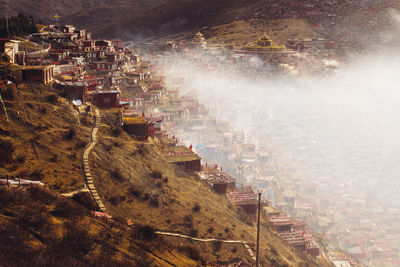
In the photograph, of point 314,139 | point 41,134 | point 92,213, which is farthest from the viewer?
point 314,139

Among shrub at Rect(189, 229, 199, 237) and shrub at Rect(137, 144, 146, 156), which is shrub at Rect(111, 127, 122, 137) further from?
shrub at Rect(189, 229, 199, 237)

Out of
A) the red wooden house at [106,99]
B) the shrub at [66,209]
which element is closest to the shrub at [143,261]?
the shrub at [66,209]

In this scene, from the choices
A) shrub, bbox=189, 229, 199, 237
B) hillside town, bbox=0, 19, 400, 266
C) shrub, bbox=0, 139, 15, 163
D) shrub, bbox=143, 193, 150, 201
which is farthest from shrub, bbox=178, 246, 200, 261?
hillside town, bbox=0, 19, 400, 266

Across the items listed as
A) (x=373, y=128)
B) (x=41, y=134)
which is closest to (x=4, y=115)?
(x=41, y=134)

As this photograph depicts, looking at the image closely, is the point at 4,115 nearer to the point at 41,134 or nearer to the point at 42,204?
the point at 41,134

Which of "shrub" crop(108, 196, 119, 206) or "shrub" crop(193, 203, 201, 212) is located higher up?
"shrub" crop(108, 196, 119, 206)

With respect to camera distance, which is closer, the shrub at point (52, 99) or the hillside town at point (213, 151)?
the shrub at point (52, 99)

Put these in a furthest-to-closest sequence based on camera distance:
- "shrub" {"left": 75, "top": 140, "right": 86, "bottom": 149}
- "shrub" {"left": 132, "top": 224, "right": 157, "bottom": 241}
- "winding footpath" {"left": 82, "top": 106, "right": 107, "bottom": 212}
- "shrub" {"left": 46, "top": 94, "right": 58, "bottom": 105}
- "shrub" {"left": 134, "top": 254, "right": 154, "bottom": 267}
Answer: "shrub" {"left": 46, "top": 94, "right": 58, "bottom": 105} < "shrub" {"left": 75, "top": 140, "right": 86, "bottom": 149} < "winding footpath" {"left": 82, "top": 106, "right": 107, "bottom": 212} < "shrub" {"left": 132, "top": 224, "right": 157, "bottom": 241} < "shrub" {"left": 134, "top": 254, "right": 154, "bottom": 267}

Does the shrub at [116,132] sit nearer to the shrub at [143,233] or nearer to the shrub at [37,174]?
the shrub at [37,174]
